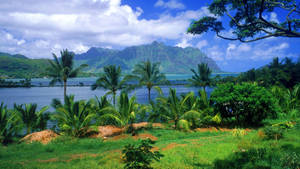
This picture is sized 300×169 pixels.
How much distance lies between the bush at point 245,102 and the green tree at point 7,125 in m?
13.4

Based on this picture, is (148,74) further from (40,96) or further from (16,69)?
(16,69)

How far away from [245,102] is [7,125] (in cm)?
1530

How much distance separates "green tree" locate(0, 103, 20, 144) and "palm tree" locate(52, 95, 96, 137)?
254 cm

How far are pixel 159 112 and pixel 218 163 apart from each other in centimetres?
938

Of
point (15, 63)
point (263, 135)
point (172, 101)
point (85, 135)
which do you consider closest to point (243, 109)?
point (172, 101)

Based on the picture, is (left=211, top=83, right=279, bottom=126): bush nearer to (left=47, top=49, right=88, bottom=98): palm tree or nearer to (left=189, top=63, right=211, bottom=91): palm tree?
(left=189, top=63, right=211, bottom=91): palm tree

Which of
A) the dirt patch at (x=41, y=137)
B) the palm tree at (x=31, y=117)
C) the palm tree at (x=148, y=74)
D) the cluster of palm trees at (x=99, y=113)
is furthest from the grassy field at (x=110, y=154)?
the palm tree at (x=148, y=74)

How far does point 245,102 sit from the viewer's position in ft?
48.1

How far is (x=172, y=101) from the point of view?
610 inches

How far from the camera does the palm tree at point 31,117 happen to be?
14.5 metres

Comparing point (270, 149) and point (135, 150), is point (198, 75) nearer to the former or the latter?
point (270, 149)

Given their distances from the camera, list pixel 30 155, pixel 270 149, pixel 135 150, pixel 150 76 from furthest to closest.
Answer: pixel 150 76
pixel 30 155
pixel 270 149
pixel 135 150

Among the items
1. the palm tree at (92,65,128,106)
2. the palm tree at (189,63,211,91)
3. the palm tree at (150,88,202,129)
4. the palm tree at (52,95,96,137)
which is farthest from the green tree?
the palm tree at (189,63,211,91)

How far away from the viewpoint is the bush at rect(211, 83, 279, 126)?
566 inches
